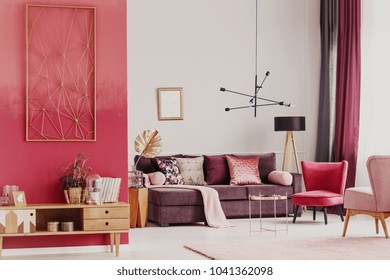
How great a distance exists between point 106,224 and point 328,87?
5.36m

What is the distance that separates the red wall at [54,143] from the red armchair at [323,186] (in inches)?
115

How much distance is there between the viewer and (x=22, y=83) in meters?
6.59

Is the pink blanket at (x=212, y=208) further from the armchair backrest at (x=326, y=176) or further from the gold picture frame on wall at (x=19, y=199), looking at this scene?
the gold picture frame on wall at (x=19, y=199)

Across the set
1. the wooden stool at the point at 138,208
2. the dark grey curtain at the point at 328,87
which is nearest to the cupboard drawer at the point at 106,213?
the wooden stool at the point at 138,208

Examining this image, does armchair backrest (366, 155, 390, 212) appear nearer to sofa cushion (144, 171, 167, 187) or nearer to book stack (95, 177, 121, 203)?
book stack (95, 177, 121, 203)

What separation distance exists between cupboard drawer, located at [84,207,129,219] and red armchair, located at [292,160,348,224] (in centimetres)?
319

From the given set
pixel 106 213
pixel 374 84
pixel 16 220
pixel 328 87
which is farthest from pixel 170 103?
pixel 16 220

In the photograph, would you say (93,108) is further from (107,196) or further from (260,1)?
(260,1)

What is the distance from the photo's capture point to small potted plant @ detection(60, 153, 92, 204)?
6484mm

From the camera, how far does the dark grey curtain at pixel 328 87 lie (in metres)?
10.7

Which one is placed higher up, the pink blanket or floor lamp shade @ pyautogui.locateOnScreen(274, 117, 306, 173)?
floor lamp shade @ pyautogui.locateOnScreen(274, 117, 306, 173)

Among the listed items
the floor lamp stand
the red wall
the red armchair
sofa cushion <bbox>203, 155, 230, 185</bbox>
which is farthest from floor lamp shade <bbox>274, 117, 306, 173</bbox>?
the red wall
